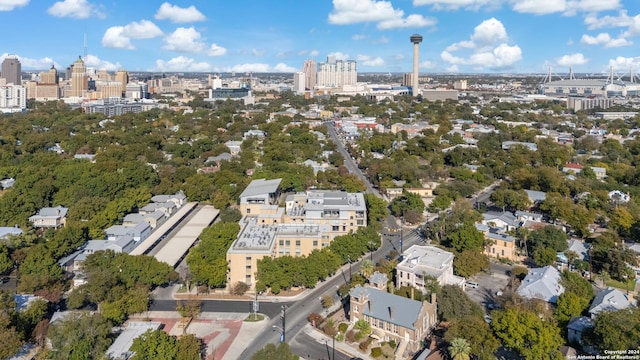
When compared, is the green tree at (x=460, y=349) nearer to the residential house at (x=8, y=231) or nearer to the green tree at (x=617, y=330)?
the green tree at (x=617, y=330)

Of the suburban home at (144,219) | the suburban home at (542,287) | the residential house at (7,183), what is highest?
the residential house at (7,183)

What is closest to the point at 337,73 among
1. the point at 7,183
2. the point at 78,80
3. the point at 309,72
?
the point at 309,72

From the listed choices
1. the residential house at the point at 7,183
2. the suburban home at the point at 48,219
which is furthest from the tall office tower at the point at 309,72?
the suburban home at the point at 48,219

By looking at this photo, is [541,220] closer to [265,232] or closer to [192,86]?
[265,232]

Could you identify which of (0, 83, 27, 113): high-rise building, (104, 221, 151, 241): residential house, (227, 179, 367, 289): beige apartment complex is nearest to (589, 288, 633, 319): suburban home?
(227, 179, 367, 289): beige apartment complex

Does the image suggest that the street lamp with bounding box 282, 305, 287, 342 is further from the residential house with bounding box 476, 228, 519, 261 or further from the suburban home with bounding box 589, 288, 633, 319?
the residential house with bounding box 476, 228, 519, 261

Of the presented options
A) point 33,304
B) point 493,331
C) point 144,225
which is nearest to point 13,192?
point 144,225
